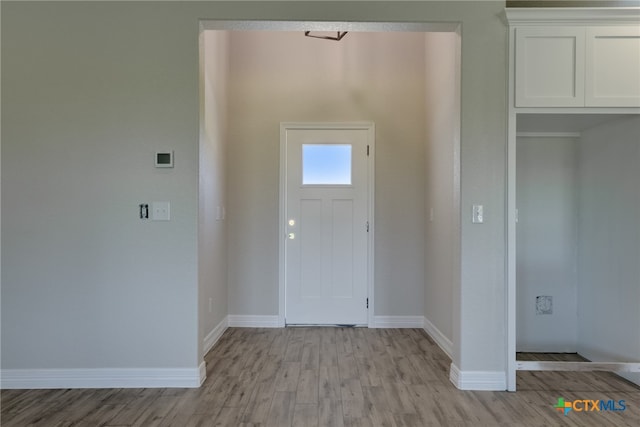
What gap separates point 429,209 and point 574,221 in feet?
3.98

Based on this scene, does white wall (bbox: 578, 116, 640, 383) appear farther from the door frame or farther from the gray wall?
the door frame

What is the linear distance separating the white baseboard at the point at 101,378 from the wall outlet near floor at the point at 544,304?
2.79 meters

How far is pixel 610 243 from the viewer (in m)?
2.79

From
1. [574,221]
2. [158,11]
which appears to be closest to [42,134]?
[158,11]

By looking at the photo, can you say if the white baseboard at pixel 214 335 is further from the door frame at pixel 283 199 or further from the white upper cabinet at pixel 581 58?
the white upper cabinet at pixel 581 58

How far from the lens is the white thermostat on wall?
2514mm

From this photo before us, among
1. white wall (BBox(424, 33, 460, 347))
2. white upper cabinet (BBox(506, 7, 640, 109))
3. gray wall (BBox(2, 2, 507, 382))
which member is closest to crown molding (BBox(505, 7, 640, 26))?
white upper cabinet (BBox(506, 7, 640, 109))

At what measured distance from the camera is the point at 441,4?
97.9 inches

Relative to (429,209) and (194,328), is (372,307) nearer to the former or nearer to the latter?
(429,209)

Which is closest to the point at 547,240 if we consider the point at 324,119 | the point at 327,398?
the point at 327,398

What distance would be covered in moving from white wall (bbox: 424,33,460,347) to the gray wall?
278mm

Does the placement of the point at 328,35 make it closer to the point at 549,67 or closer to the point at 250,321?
the point at 549,67

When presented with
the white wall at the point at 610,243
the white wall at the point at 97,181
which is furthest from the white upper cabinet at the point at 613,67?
the white wall at the point at 97,181

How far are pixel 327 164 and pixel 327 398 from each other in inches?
91.8
